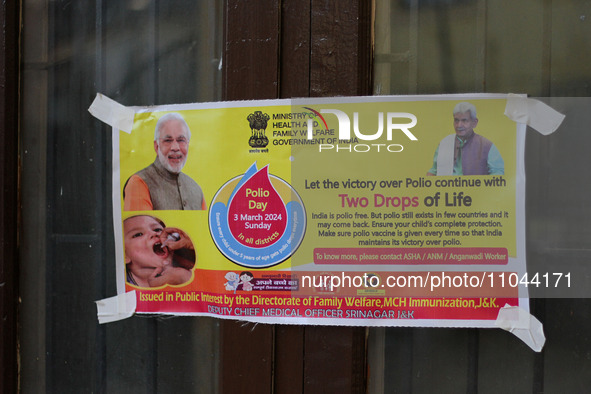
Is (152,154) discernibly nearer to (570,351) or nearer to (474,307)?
(474,307)

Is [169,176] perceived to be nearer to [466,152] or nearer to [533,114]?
[466,152]

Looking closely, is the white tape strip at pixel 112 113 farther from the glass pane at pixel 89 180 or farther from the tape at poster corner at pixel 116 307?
the tape at poster corner at pixel 116 307

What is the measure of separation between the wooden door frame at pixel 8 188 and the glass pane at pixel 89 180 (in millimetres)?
37

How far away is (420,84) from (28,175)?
1.65m

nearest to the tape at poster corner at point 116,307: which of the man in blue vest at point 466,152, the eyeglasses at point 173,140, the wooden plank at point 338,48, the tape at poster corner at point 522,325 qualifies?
the eyeglasses at point 173,140

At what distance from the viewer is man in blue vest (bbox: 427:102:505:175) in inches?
71.9

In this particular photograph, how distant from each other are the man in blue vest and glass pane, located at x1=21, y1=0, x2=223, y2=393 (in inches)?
35.8

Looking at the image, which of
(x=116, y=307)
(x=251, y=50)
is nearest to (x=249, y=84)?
(x=251, y=50)

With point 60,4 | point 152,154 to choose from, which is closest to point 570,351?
point 152,154

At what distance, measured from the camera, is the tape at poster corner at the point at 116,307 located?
6.66ft

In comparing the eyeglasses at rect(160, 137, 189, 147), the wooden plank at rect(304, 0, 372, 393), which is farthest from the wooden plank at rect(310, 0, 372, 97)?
the eyeglasses at rect(160, 137, 189, 147)

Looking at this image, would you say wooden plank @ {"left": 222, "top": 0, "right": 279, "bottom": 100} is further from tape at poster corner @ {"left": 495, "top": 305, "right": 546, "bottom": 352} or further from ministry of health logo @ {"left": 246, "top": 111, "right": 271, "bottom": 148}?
tape at poster corner @ {"left": 495, "top": 305, "right": 546, "bottom": 352}

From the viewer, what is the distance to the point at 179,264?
6.46 ft

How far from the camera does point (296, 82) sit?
1.91 metres
